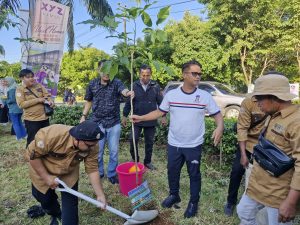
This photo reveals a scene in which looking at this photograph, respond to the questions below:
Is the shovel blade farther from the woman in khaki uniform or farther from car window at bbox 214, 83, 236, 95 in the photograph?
car window at bbox 214, 83, 236, 95

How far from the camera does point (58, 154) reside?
97.7 inches

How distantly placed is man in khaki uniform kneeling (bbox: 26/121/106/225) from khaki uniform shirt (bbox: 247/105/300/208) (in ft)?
4.10

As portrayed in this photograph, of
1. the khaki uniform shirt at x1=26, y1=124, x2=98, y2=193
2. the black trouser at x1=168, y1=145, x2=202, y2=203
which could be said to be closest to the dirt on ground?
the black trouser at x1=168, y1=145, x2=202, y2=203

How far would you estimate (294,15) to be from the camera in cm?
1346

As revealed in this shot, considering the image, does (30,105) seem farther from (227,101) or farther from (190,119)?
(227,101)

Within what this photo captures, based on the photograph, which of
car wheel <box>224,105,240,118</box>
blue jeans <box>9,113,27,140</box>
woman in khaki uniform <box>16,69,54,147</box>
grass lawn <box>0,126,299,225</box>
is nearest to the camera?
grass lawn <box>0,126,299,225</box>

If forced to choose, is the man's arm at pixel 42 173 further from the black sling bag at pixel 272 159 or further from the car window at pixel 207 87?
the car window at pixel 207 87

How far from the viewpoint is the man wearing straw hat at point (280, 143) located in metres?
1.71

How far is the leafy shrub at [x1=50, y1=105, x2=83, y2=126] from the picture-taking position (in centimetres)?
751

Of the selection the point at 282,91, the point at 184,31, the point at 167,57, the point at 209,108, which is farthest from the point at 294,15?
the point at 282,91

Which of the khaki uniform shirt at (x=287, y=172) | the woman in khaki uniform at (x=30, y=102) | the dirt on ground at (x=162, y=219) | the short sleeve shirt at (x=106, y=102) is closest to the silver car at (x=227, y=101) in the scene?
the woman in khaki uniform at (x=30, y=102)

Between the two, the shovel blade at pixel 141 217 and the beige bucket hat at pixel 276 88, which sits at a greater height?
the beige bucket hat at pixel 276 88

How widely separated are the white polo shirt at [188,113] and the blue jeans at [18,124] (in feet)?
17.0

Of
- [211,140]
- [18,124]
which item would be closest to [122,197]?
[211,140]
